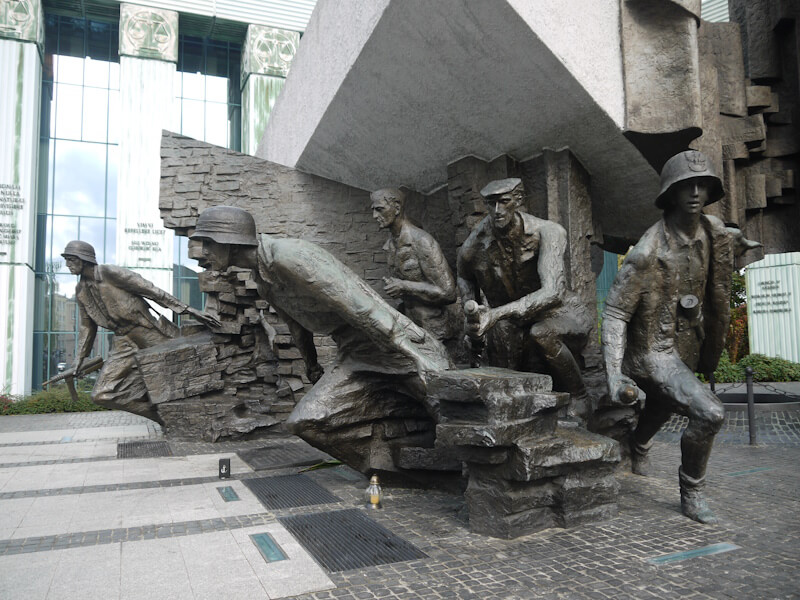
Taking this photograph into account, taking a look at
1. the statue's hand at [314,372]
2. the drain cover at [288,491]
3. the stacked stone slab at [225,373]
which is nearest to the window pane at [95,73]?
the stacked stone slab at [225,373]

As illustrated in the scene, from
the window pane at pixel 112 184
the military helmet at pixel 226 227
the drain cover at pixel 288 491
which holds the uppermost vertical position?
the window pane at pixel 112 184

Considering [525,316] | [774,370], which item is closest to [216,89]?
[774,370]

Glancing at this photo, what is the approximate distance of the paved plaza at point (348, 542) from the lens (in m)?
2.81

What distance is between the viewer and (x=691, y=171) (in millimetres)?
3801

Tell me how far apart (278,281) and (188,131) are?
16.2 meters

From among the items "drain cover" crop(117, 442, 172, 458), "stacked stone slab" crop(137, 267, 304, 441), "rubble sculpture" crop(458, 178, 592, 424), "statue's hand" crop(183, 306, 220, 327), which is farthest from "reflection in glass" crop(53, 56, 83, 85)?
"rubble sculpture" crop(458, 178, 592, 424)

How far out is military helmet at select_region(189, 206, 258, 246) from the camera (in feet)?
16.2

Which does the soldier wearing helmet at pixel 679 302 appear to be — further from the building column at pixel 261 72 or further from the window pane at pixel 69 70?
the window pane at pixel 69 70

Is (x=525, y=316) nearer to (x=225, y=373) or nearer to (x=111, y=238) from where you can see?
(x=225, y=373)

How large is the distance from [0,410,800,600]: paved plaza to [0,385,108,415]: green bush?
27.2 feet

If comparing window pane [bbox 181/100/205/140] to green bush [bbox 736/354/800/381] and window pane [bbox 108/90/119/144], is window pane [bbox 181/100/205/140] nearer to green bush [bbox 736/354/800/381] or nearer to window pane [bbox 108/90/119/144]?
window pane [bbox 108/90/119/144]

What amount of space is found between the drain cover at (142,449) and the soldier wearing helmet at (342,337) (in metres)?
2.79

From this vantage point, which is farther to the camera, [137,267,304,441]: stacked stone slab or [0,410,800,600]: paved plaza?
[137,267,304,441]: stacked stone slab

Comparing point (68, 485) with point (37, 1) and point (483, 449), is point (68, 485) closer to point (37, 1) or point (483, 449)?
point (483, 449)
